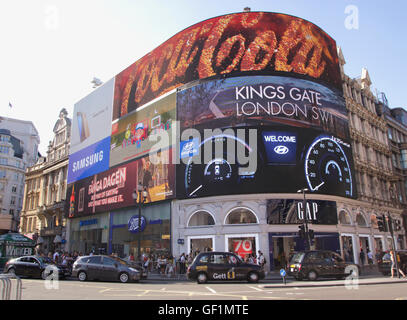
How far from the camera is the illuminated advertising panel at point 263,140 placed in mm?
28531

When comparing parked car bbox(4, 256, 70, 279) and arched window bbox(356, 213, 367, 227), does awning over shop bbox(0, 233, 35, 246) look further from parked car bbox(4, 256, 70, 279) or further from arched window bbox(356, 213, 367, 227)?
arched window bbox(356, 213, 367, 227)

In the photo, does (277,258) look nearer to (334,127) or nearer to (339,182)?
(339,182)

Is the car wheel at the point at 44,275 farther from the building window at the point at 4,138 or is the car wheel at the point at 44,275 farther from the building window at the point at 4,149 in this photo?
the building window at the point at 4,138

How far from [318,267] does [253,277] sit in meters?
3.95

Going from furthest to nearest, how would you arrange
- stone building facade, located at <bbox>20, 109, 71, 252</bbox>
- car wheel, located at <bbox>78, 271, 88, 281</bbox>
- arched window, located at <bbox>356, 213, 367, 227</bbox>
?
stone building facade, located at <bbox>20, 109, 71, 252</bbox> < arched window, located at <bbox>356, 213, 367, 227</bbox> < car wheel, located at <bbox>78, 271, 88, 281</bbox>

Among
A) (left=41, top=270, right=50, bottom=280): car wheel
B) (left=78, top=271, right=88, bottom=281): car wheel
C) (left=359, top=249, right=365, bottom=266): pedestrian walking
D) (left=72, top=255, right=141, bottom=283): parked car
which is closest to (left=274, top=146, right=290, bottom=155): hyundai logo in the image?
(left=359, top=249, right=365, bottom=266): pedestrian walking

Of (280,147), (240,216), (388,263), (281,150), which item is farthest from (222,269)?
(280,147)

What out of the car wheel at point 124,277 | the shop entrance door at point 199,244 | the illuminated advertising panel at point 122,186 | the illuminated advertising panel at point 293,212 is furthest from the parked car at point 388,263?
the illuminated advertising panel at point 122,186

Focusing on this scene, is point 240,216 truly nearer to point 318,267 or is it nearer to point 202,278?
point 318,267

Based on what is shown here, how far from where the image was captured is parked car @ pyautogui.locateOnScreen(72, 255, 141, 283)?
18953mm

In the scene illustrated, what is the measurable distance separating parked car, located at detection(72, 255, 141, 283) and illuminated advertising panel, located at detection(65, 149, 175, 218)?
8179mm

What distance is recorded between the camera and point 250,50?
104 feet

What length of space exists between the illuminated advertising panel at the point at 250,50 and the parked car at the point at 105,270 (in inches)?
775

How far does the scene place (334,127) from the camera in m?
33.2
